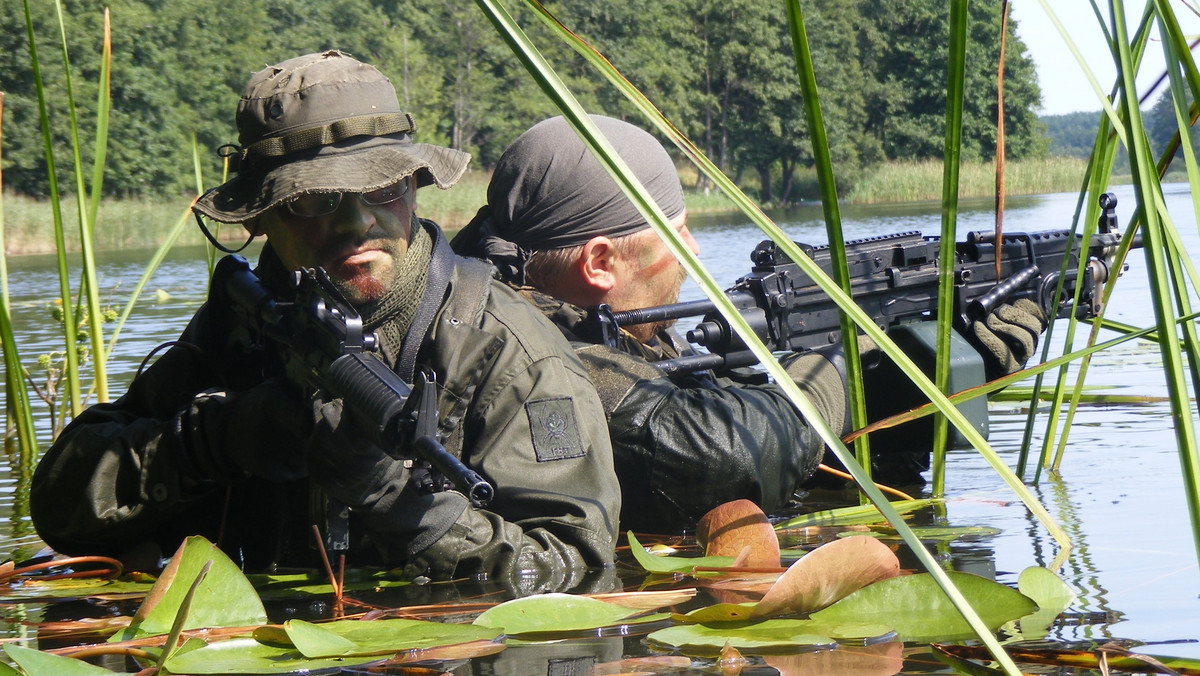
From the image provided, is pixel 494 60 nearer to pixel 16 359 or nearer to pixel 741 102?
pixel 741 102

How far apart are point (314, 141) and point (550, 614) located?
3.59 feet


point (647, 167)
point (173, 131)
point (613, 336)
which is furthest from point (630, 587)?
point (173, 131)

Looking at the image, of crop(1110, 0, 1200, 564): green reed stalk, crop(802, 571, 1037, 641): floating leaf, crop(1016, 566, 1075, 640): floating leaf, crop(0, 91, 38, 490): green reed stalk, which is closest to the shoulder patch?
crop(802, 571, 1037, 641): floating leaf

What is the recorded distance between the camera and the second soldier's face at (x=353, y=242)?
2607mm

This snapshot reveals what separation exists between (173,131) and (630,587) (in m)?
48.9

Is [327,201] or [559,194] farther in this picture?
[559,194]

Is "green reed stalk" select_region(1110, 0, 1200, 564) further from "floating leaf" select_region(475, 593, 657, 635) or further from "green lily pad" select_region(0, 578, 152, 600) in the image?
"green lily pad" select_region(0, 578, 152, 600)

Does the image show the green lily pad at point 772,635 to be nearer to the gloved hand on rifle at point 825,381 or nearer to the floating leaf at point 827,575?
the floating leaf at point 827,575

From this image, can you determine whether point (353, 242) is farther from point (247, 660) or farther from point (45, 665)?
point (45, 665)

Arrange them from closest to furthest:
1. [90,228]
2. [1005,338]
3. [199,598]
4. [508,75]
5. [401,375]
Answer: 1. [199,598]
2. [401,375]
3. [1005,338]
4. [90,228]
5. [508,75]

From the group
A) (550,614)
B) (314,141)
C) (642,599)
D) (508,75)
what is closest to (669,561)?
(642,599)

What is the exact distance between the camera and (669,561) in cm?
263

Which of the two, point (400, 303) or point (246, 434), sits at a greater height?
point (400, 303)

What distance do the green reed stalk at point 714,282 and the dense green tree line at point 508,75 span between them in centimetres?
3005
